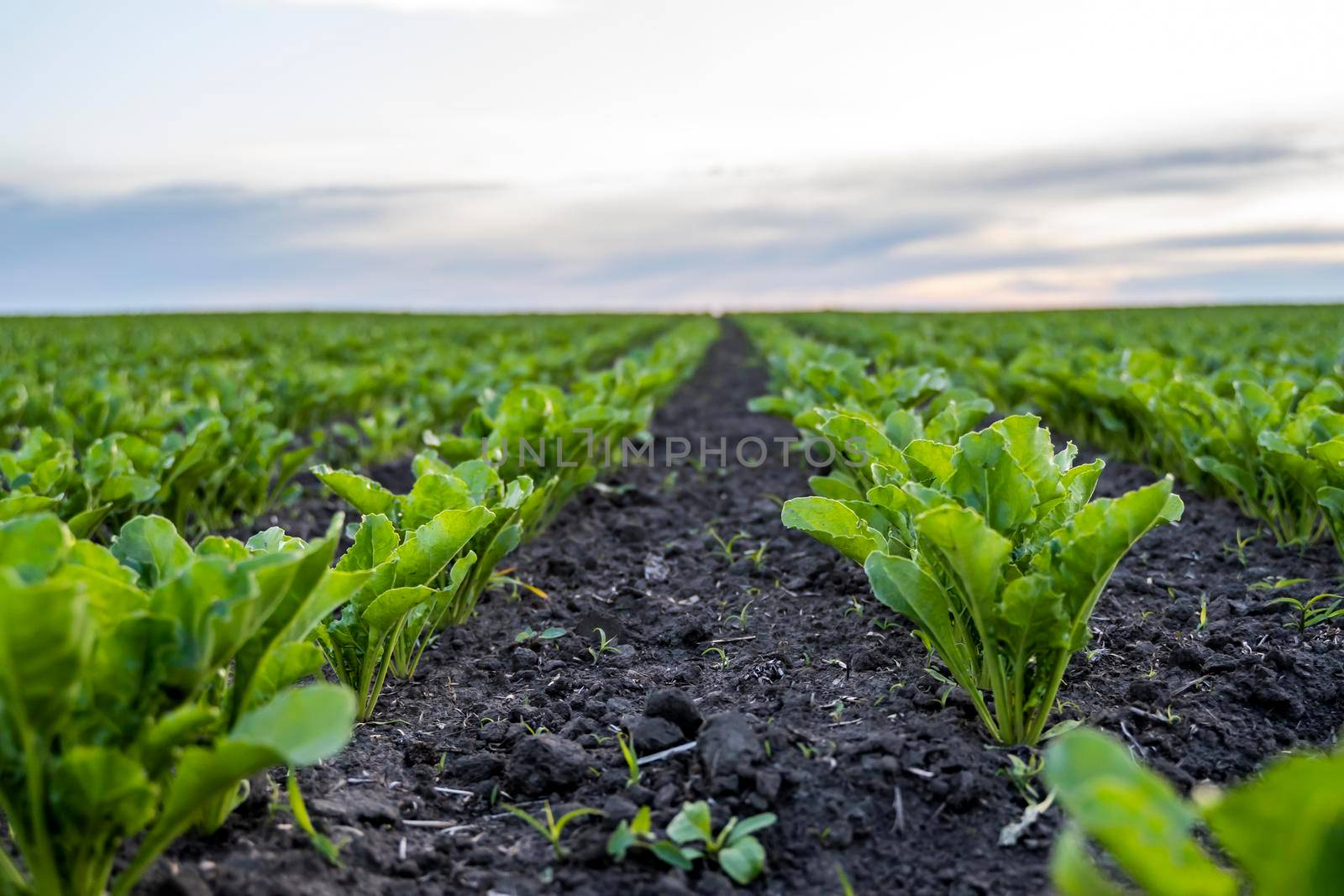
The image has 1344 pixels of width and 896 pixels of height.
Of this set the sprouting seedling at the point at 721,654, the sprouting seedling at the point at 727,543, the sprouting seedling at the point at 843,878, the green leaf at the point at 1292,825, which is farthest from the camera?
the sprouting seedling at the point at 727,543

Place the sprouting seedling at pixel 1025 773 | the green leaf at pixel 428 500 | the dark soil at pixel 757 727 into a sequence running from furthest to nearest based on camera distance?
1. the green leaf at pixel 428 500
2. the sprouting seedling at pixel 1025 773
3. the dark soil at pixel 757 727

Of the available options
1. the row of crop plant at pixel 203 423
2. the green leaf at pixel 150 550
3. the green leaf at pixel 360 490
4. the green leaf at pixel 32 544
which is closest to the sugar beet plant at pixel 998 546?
the green leaf at pixel 360 490

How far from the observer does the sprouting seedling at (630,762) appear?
2.38m

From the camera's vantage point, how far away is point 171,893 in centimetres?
178

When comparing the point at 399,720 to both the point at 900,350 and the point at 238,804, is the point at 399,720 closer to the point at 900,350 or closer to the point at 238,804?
the point at 238,804

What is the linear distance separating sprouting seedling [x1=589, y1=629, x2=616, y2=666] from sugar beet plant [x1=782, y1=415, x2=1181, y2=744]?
107 centimetres

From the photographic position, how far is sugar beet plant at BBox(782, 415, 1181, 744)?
2.09 meters

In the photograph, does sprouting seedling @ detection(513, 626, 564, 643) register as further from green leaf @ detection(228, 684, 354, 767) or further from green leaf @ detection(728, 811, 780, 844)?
green leaf @ detection(228, 684, 354, 767)

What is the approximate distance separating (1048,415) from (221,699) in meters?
6.85

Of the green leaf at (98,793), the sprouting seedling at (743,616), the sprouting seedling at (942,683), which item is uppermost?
the green leaf at (98,793)

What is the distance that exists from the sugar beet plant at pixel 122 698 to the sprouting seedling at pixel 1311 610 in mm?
3186

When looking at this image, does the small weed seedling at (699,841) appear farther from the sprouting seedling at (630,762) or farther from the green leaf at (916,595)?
the green leaf at (916,595)

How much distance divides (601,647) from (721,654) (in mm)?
432

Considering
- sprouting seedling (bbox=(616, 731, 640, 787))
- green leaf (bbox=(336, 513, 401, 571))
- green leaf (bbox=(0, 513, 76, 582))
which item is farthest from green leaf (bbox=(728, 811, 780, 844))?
green leaf (bbox=(0, 513, 76, 582))
